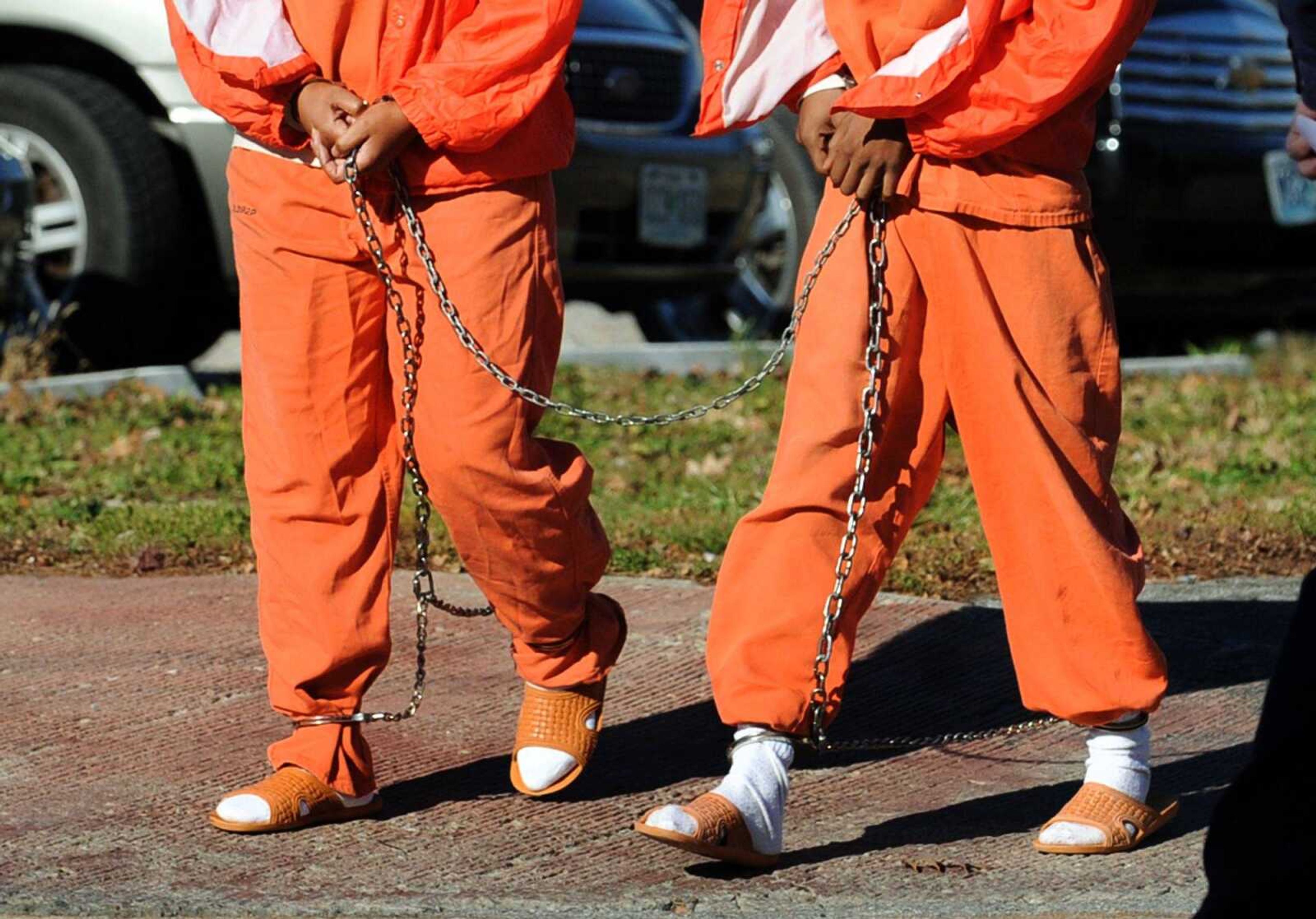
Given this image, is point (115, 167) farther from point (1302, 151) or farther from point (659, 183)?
point (1302, 151)

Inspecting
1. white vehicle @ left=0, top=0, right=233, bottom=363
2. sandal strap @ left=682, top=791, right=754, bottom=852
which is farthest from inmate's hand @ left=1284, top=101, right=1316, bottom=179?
white vehicle @ left=0, top=0, right=233, bottom=363

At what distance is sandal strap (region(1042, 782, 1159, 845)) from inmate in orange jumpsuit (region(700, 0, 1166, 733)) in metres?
0.12

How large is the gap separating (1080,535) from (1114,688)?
25 centimetres

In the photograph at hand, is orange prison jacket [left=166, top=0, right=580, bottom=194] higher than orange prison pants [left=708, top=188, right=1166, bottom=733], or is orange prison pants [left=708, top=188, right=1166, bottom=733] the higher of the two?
orange prison jacket [left=166, top=0, right=580, bottom=194]

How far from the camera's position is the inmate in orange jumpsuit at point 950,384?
3.38 meters

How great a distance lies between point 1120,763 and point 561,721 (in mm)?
949

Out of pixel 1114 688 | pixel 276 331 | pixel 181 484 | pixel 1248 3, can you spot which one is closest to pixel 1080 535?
pixel 1114 688

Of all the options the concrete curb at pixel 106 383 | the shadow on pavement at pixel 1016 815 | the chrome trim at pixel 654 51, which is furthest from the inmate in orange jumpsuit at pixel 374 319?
the chrome trim at pixel 654 51

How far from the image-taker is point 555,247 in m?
3.66

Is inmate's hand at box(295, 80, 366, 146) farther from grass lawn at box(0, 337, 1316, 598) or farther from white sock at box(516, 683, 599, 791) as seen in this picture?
grass lawn at box(0, 337, 1316, 598)

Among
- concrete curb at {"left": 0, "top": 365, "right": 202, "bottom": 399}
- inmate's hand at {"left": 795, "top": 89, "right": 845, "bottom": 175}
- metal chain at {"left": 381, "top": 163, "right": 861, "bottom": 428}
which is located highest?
inmate's hand at {"left": 795, "top": 89, "right": 845, "bottom": 175}

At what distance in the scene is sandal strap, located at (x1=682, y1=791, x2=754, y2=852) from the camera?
327cm

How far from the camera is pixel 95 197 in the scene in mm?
7285

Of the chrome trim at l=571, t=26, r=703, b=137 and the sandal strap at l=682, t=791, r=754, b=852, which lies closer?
the sandal strap at l=682, t=791, r=754, b=852
